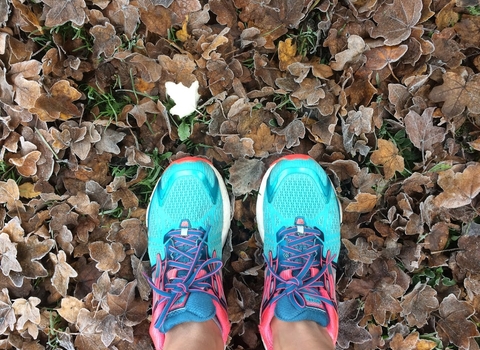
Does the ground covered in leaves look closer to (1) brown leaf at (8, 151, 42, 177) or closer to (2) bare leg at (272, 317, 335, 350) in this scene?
(1) brown leaf at (8, 151, 42, 177)

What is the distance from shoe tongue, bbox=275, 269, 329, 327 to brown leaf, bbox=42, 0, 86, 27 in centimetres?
115

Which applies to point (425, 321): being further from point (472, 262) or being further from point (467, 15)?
point (467, 15)

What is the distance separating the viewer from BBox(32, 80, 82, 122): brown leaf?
1.51 meters

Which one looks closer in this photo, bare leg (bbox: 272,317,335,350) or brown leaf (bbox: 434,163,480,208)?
bare leg (bbox: 272,317,335,350)

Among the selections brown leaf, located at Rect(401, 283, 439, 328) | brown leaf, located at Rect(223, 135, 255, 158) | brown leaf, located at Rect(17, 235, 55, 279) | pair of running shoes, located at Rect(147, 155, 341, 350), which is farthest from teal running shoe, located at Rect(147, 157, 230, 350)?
brown leaf, located at Rect(401, 283, 439, 328)

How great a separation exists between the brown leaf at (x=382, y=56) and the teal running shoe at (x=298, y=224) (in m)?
0.39

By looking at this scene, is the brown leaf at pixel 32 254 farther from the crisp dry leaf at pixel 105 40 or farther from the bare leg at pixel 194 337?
the crisp dry leaf at pixel 105 40

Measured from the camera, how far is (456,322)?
5.27ft

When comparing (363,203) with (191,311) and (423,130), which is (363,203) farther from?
(191,311)

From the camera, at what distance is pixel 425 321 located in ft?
5.21

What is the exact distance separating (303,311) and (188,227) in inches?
19.6

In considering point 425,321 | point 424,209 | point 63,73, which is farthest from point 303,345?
point 63,73

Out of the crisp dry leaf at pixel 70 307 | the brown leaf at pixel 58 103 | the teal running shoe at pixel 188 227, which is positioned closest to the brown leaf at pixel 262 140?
the teal running shoe at pixel 188 227

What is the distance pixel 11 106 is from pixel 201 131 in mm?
653
